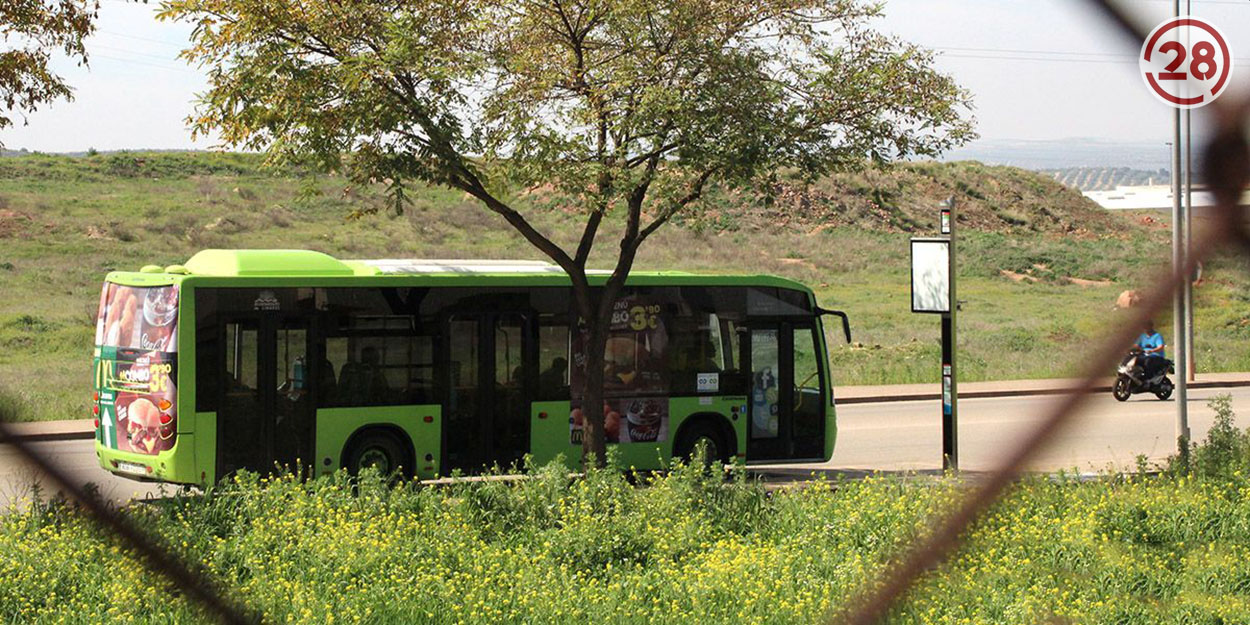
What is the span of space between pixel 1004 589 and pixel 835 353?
82.1 feet

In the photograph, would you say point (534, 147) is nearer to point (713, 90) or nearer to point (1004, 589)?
point (713, 90)

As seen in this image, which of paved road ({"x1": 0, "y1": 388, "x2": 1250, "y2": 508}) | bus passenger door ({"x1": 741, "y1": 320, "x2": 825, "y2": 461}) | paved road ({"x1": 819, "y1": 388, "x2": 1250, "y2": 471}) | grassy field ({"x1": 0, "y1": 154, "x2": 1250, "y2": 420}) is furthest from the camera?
grassy field ({"x1": 0, "y1": 154, "x2": 1250, "y2": 420})

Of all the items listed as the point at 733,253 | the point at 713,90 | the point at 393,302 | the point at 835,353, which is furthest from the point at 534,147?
the point at 733,253

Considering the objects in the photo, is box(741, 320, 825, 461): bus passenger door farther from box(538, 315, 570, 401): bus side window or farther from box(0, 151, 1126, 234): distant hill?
box(0, 151, 1126, 234): distant hill

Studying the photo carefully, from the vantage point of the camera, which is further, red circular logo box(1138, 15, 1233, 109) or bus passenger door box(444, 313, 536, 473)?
bus passenger door box(444, 313, 536, 473)

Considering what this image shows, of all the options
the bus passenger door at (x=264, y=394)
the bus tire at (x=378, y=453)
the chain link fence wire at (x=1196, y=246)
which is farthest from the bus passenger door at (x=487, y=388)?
the chain link fence wire at (x=1196, y=246)

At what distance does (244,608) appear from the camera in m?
0.96

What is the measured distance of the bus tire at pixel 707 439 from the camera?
1616cm

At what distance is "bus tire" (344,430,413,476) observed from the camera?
14.6 m

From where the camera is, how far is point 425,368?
48.9 feet

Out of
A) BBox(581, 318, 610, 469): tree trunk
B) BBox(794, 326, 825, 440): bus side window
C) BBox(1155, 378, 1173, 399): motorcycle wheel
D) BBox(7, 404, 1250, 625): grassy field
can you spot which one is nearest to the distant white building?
BBox(7, 404, 1250, 625): grassy field

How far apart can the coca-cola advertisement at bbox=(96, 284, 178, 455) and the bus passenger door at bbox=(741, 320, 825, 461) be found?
22.5ft

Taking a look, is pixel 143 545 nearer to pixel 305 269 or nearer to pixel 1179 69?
pixel 1179 69

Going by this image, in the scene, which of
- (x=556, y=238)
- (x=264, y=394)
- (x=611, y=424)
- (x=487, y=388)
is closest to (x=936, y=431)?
(x=611, y=424)
